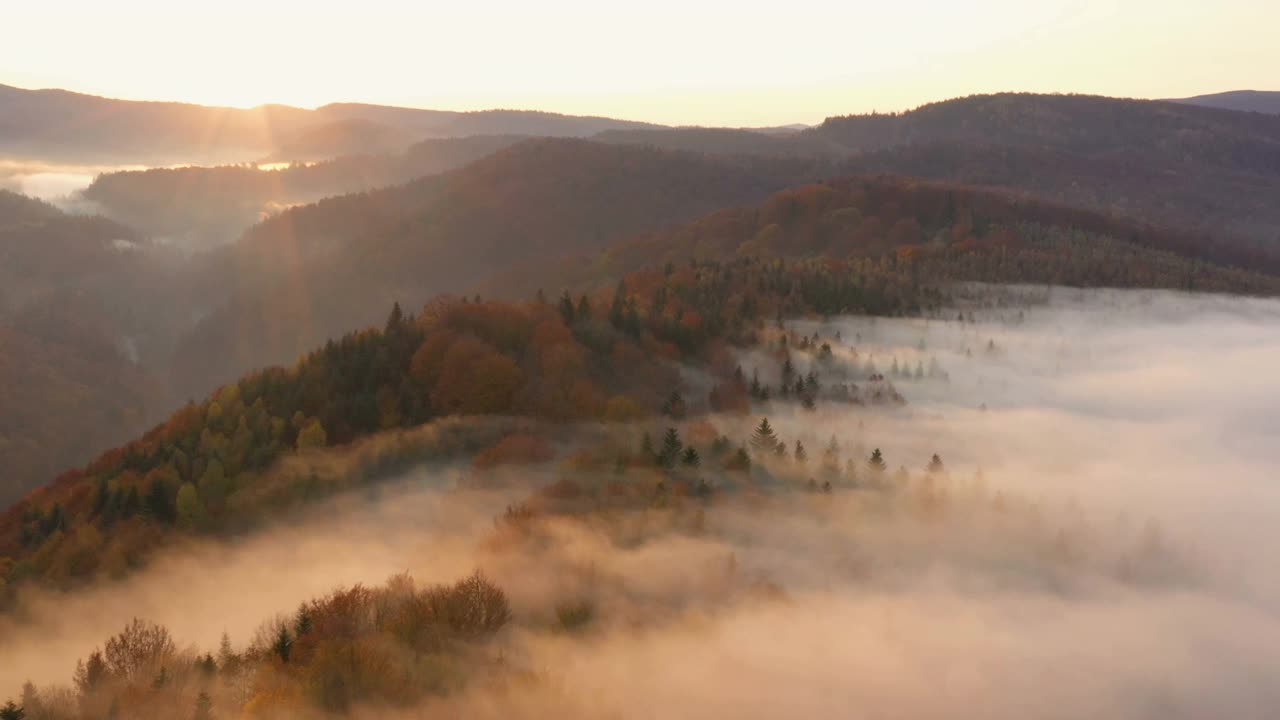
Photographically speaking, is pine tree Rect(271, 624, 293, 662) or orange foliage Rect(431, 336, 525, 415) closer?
pine tree Rect(271, 624, 293, 662)

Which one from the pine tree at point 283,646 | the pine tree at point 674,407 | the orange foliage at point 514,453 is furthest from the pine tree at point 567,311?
the pine tree at point 283,646

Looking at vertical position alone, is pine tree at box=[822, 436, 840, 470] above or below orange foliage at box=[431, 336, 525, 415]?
below

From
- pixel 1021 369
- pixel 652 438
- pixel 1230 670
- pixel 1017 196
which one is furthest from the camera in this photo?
pixel 1017 196

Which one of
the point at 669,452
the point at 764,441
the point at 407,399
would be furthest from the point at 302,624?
the point at 764,441

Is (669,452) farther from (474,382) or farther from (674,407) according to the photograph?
(474,382)

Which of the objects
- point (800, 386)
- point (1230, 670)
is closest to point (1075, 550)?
point (1230, 670)

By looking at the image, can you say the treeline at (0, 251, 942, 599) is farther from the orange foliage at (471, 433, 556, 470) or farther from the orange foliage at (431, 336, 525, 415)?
the orange foliage at (471, 433, 556, 470)

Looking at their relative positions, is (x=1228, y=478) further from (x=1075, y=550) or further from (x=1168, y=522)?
(x=1075, y=550)

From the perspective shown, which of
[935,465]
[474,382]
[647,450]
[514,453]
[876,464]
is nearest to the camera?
[647,450]

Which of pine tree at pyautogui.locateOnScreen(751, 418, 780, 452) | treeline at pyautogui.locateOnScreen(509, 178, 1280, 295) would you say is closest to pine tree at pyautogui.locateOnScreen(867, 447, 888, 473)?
pine tree at pyautogui.locateOnScreen(751, 418, 780, 452)

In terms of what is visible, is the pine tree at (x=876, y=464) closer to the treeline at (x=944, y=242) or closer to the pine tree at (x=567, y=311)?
the pine tree at (x=567, y=311)

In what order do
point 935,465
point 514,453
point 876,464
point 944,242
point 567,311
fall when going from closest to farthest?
1. point 514,453
2. point 876,464
3. point 935,465
4. point 567,311
5. point 944,242
